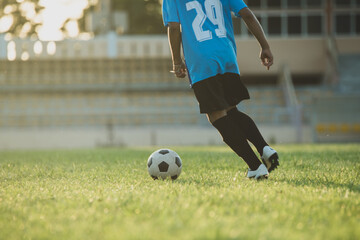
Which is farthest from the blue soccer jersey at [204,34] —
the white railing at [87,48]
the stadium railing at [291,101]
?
the white railing at [87,48]

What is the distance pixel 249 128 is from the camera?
351 cm

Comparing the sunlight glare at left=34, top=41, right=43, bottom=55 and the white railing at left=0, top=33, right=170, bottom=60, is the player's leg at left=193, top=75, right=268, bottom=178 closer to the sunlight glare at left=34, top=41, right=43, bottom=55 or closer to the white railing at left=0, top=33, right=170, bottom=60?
the white railing at left=0, top=33, right=170, bottom=60

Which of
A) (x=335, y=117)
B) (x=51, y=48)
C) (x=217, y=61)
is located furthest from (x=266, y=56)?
(x=51, y=48)

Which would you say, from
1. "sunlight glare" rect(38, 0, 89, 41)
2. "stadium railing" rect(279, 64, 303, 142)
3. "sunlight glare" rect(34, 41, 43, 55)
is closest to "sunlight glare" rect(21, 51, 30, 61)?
"sunlight glare" rect(34, 41, 43, 55)

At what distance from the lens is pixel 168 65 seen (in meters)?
21.6

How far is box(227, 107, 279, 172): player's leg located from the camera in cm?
327

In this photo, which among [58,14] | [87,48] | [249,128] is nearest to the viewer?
[249,128]

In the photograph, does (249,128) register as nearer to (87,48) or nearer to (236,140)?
(236,140)

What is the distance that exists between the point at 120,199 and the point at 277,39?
67.0 ft

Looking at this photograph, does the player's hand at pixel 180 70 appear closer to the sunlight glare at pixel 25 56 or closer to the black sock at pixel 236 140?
the black sock at pixel 236 140

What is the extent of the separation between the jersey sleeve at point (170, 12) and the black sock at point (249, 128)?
0.84 metres

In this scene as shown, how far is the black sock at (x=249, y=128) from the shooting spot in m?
3.44

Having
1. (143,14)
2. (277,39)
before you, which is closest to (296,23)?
(277,39)

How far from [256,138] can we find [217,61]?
0.65m
